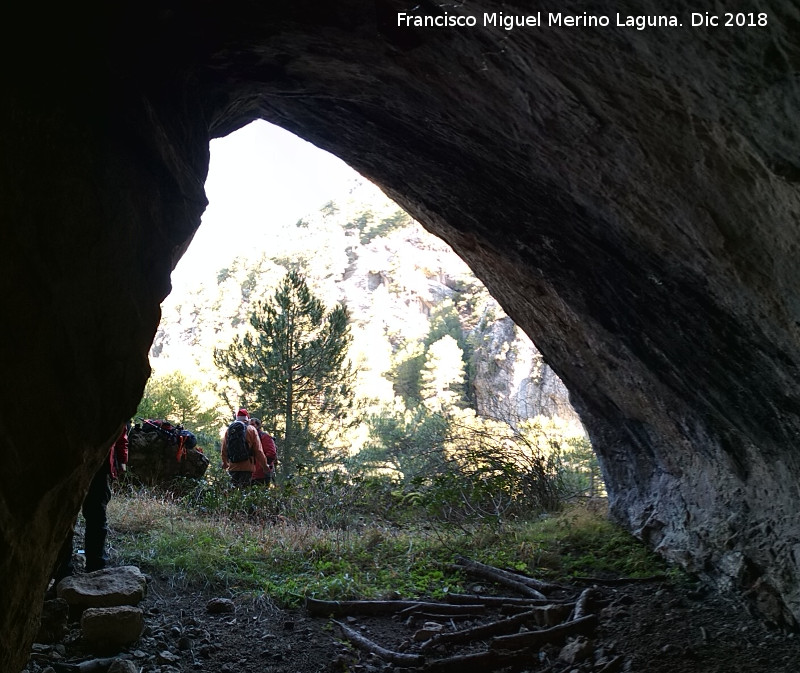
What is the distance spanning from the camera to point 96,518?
5.58 meters

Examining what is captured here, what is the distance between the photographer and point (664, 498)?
21.6 feet

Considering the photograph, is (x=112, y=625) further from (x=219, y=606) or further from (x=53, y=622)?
(x=219, y=606)

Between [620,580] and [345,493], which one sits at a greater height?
[345,493]

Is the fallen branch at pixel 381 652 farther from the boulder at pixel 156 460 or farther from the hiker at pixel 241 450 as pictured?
the boulder at pixel 156 460

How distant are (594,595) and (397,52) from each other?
16.6 ft

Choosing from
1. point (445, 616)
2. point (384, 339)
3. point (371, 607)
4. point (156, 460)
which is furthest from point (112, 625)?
point (384, 339)

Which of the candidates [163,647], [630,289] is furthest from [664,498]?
[163,647]

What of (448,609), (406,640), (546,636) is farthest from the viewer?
(448,609)

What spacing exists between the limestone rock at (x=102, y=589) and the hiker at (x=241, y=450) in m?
5.45

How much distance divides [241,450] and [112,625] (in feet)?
21.1

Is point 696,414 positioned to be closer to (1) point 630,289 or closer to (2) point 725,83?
(1) point 630,289

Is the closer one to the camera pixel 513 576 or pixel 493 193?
pixel 493 193

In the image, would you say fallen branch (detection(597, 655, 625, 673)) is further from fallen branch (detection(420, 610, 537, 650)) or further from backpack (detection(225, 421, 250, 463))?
backpack (detection(225, 421, 250, 463))

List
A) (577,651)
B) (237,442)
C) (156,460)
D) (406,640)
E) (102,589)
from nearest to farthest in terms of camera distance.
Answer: (577,651)
(102,589)
(406,640)
(237,442)
(156,460)
